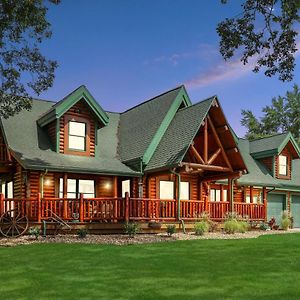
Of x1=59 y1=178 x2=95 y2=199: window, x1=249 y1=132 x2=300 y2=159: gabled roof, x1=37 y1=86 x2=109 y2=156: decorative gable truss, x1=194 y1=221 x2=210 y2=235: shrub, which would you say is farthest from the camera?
x1=249 y1=132 x2=300 y2=159: gabled roof

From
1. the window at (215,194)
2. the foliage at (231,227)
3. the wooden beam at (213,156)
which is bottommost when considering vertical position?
the foliage at (231,227)

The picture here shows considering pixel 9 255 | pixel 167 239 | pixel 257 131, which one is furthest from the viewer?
pixel 257 131

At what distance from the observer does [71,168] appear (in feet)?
76.5

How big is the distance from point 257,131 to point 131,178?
A: 47.4m

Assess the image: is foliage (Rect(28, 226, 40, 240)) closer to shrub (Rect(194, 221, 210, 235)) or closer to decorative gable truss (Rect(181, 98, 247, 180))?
shrub (Rect(194, 221, 210, 235))

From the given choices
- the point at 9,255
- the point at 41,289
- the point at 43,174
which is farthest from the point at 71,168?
the point at 41,289

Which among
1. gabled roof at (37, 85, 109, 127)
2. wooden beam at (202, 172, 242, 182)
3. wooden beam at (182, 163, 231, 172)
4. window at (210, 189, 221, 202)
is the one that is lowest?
window at (210, 189, 221, 202)

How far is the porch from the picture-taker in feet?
70.9

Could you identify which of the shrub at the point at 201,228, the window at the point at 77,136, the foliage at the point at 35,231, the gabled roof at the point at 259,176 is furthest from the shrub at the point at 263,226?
the foliage at the point at 35,231

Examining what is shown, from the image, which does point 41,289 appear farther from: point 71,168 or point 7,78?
point 7,78

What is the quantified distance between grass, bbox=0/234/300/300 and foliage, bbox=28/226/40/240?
2.14 meters

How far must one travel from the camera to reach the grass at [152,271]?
10.1 m

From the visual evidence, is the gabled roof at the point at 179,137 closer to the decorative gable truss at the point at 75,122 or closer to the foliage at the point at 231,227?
the decorative gable truss at the point at 75,122

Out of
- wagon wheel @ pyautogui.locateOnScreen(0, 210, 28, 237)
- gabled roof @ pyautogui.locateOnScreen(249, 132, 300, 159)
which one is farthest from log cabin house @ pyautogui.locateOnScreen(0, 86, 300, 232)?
gabled roof @ pyautogui.locateOnScreen(249, 132, 300, 159)
